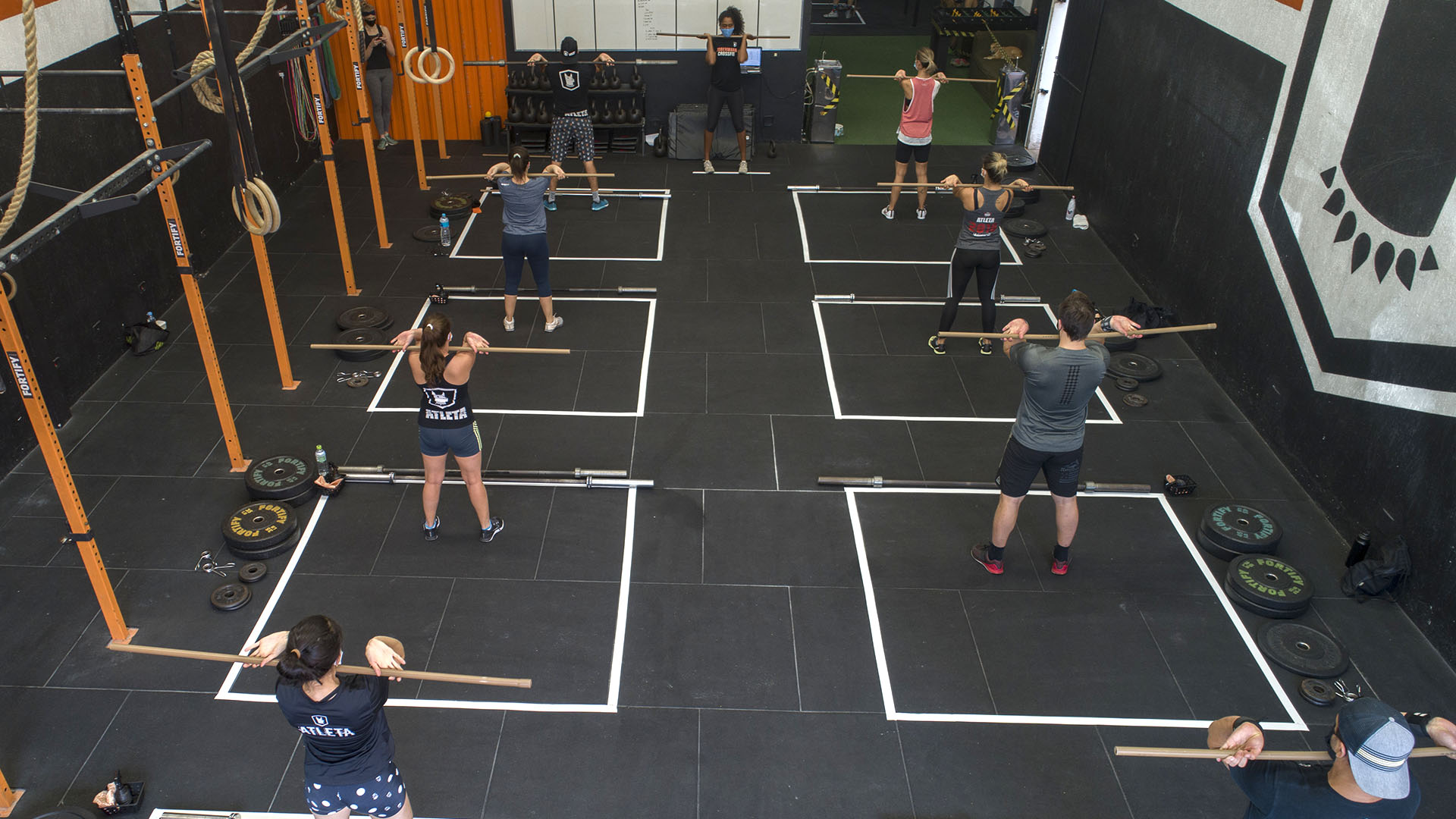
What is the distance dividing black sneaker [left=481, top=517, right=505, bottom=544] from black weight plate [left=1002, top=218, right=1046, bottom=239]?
6431 mm

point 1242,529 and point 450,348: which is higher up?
point 450,348

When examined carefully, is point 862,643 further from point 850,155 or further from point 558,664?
point 850,155

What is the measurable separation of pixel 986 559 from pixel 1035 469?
74cm

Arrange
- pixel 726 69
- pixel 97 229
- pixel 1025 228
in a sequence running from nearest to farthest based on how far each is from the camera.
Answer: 1. pixel 97 229
2. pixel 1025 228
3. pixel 726 69

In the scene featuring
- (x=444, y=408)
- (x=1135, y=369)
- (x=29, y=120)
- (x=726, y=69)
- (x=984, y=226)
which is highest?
(x=29, y=120)

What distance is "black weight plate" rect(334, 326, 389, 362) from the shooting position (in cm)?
745

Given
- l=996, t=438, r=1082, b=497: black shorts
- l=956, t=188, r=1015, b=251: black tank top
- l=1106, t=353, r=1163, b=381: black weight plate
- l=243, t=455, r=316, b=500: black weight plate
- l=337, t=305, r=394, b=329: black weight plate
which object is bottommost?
l=243, t=455, r=316, b=500: black weight plate

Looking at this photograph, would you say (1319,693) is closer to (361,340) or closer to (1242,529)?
(1242,529)

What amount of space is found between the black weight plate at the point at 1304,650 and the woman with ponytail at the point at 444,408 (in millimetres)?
4416

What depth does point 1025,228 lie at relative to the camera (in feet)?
32.3

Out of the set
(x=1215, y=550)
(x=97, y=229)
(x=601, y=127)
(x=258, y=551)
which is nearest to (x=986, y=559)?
(x=1215, y=550)

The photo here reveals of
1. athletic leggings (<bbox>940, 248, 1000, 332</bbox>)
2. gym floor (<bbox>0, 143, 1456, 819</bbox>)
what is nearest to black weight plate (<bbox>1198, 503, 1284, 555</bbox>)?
gym floor (<bbox>0, 143, 1456, 819</bbox>)

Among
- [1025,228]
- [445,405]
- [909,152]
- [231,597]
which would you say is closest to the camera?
[445,405]

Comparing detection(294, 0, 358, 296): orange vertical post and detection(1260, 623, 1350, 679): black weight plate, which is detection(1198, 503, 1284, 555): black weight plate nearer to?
detection(1260, 623, 1350, 679): black weight plate
